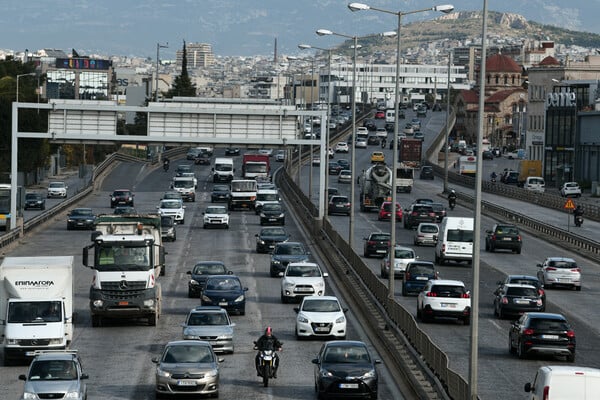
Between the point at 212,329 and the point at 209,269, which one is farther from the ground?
the point at 209,269

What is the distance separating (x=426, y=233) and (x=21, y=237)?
20.4 meters

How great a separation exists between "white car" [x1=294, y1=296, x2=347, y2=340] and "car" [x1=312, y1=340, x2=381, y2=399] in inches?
338

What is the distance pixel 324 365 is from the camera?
32.3 metres

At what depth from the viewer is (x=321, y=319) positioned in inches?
1641

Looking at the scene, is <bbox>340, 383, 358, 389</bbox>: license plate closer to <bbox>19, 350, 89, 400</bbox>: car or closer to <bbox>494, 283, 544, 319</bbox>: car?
<bbox>19, 350, 89, 400</bbox>: car

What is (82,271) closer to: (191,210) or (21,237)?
(21,237)

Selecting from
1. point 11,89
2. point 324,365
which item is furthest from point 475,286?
point 11,89

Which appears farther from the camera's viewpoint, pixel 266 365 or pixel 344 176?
pixel 344 176

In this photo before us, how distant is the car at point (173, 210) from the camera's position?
3393 inches

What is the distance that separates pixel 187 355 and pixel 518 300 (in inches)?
669

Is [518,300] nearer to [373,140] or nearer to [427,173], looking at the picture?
[427,173]

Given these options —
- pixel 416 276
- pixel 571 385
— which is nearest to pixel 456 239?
pixel 416 276

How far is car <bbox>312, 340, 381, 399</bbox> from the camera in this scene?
31.6 metres

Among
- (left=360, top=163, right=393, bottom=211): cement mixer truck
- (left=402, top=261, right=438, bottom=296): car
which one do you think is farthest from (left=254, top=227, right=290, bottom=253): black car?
(left=360, top=163, right=393, bottom=211): cement mixer truck
